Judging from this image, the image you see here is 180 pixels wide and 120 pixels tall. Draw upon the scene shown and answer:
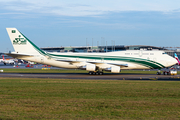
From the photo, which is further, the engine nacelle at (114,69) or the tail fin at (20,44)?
the tail fin at (20,44)

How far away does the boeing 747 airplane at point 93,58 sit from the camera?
48281 mm

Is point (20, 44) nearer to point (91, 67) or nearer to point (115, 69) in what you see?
point (91, 67)

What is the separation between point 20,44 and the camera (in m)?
49.3

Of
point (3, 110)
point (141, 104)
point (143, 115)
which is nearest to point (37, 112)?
point (3, 110)

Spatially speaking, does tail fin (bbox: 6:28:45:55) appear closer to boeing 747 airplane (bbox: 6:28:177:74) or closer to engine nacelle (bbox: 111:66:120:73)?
boeing 747 airplane (bbox: 6:28:177:74)

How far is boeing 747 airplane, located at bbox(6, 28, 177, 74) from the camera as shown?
4828 cm

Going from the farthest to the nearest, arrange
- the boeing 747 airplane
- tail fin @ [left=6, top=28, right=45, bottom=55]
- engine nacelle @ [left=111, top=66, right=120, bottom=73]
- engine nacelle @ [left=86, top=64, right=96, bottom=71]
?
tail fin @ [left=6, top=28, right=45, bottom=55], the boeing 747 airplane, engine nacelle @ [left=86, top=64, right=96, bottom=71], engine nacelle @ [left=111, top=66, right=120, bottom=73]

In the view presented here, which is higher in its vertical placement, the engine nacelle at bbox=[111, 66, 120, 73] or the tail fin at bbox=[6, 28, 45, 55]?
the tail fin at bbox=[6, 28, 45, 55]

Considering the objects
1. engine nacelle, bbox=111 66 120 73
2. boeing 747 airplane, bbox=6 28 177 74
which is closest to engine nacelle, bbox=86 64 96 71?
boeing 747 airplane, bbox=6 28 177 74

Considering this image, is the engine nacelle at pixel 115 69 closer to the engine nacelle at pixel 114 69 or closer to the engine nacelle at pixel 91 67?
the engine nacelle at pixel 114 69

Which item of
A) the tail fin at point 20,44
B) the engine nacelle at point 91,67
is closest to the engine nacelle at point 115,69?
the engine nacelle at point 91,67

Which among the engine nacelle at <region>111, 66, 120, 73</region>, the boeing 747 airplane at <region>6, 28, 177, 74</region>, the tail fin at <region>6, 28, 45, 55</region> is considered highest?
the tail fin at <region>6, 28, 45, 55</region>

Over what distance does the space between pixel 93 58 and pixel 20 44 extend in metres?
14.8

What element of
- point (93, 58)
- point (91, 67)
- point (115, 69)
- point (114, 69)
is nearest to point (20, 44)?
point (93, 58)
